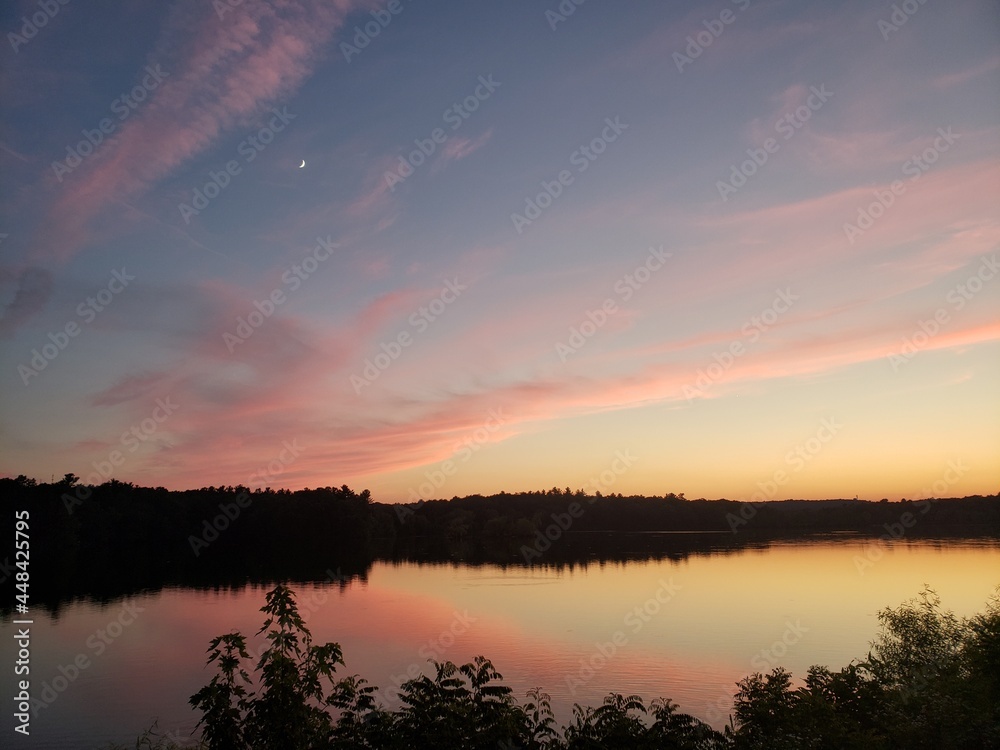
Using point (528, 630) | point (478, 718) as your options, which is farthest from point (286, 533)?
point (478, 718)

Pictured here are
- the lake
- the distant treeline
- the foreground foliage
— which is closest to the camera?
the foreground foliage

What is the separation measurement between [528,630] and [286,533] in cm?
11418

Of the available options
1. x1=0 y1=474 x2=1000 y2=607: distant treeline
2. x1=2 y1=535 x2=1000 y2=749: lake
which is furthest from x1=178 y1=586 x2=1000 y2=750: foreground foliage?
x1=0 y1=474 x2=1000 y2=607: distant treeline

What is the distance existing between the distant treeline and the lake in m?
13.6

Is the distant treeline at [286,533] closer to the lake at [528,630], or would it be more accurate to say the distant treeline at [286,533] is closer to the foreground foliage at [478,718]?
the lake at [528,630]

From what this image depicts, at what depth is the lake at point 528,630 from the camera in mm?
28938

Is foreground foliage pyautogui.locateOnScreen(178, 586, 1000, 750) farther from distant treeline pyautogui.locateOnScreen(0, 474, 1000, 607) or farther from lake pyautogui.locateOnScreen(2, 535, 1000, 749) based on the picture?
distant treeline pyautogui.locateOnScreen(0, 474, 1000, 607)

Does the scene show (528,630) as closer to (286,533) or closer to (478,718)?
(478,718)

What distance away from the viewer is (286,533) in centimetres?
14775

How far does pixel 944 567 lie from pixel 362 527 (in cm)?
11055

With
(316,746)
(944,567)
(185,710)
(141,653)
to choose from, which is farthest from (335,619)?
(944,567)

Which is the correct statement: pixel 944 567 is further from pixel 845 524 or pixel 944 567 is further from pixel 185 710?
pixel 845 524

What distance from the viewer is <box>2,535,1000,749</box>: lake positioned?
1139 inches

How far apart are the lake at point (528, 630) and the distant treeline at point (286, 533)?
1361 cm
